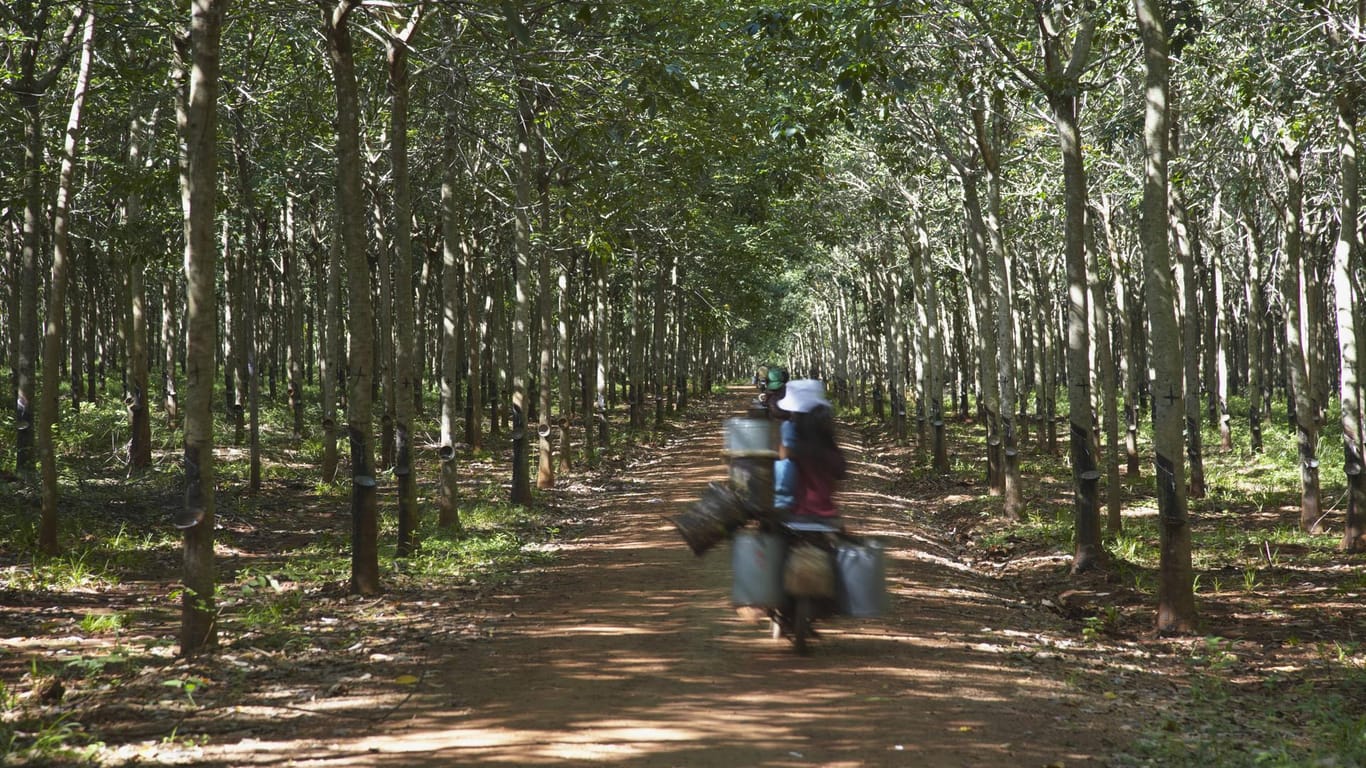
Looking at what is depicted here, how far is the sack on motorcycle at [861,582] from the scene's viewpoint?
731 centimetres

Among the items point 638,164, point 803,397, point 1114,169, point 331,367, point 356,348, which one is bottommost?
point 803,397

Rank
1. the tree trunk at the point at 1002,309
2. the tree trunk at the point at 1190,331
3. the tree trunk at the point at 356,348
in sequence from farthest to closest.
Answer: the tree trunk at the point at 1190,331 → the tree trunk at the point at 1002,309 → the tree trunk at the point at 356,348

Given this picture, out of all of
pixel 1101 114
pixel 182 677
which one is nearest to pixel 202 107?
pixel 182 677

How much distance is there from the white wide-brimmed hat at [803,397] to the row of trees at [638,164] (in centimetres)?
267

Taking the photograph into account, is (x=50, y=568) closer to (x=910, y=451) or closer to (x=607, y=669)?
(x=607, y=669)

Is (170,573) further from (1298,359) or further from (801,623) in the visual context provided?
(1298,359)

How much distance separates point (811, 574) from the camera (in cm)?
738

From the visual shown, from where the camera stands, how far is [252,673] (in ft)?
22.4

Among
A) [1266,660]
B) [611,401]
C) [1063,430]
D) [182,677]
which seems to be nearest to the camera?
[182,677]

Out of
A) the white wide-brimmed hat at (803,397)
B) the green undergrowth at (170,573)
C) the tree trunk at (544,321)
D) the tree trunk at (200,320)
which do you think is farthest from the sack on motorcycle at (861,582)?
the tree trunk at (544,321)

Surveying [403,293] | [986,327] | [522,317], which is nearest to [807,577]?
[403,293]

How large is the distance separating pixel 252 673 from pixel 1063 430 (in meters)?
31.3

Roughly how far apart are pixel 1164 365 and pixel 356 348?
267 inches

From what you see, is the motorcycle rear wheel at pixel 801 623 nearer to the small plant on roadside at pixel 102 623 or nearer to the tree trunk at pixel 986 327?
the small plant on roadside at pixel 102 623
